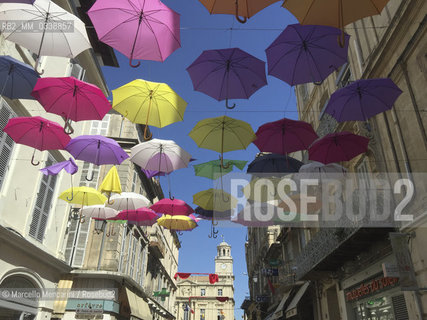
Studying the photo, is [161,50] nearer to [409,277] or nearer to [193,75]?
[193,75]

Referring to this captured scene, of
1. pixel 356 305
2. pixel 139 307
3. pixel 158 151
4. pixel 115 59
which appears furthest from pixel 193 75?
pixel 139 307

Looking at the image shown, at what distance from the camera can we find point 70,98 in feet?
23.2

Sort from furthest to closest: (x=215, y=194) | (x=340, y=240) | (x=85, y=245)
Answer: (x=85, y=245) < (x=215, y=194) < (x=340, y=240)

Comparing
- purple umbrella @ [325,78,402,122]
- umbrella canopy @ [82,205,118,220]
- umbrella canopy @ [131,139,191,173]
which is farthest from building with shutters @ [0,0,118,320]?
purple umbrella @ [325,78,402,122]

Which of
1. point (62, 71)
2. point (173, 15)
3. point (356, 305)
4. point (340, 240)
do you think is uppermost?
point (62, 71)

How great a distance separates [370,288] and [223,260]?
278 ft

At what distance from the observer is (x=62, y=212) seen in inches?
536

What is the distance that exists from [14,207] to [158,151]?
503 cm

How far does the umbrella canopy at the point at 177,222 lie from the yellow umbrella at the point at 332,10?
28.0 ft

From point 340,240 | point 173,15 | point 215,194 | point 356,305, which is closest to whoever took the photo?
point 173,15

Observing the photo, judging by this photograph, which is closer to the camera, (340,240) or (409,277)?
(409,277)

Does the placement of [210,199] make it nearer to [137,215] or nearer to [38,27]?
[137,215]

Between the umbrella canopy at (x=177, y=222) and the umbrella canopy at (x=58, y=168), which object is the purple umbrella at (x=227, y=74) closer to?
the umbrella canopy at (x=58, y=168)

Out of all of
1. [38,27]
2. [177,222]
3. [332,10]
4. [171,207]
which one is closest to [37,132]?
[38,27]
